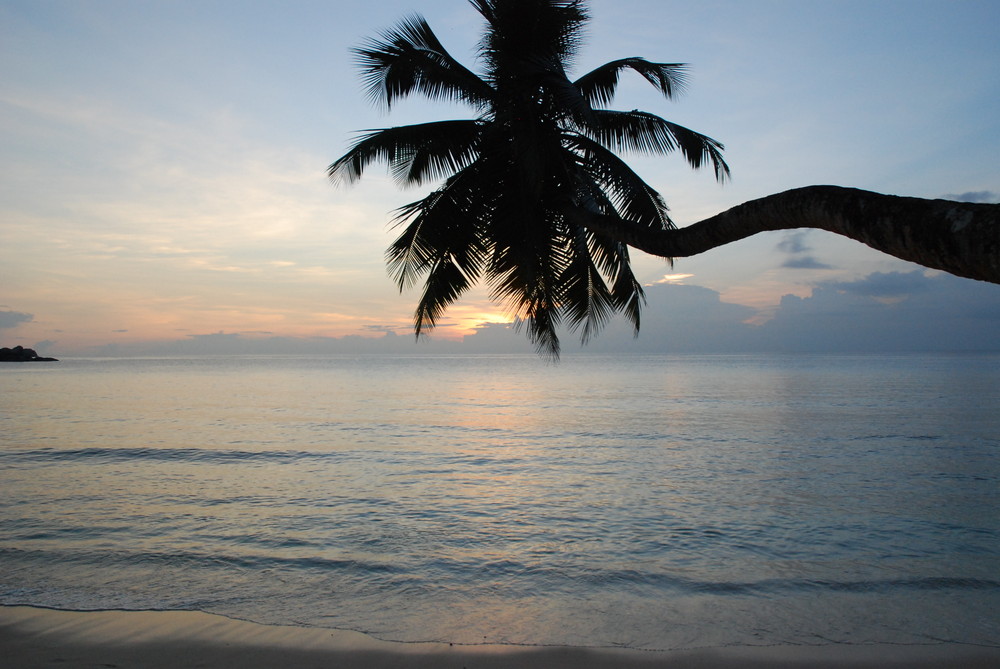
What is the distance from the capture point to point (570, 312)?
11289 mm

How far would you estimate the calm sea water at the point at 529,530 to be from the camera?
Answer: 6.65 m

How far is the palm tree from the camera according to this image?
9.12 m

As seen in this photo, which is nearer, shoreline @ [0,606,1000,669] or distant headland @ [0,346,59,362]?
shoreline @ [0,606,1000,669]

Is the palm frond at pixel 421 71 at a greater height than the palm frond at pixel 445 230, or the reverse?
the palm frond at pixel 421 71

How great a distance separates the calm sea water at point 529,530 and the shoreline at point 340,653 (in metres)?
0.27

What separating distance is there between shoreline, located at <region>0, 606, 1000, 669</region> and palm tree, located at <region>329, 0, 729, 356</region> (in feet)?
17.4

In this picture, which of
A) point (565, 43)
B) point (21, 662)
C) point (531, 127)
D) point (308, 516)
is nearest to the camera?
point (21, 662)

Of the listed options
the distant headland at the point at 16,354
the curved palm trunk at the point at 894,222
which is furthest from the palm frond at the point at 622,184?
the distant headland at the point at 16,354

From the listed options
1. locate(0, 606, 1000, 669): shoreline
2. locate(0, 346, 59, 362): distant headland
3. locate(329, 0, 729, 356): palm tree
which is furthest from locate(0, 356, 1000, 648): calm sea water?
locate(0, 346, 59, 362): distant headland

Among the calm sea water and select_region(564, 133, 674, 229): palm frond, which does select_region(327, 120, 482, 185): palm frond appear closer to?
select_region(564, 133, 674, 229): palm frond

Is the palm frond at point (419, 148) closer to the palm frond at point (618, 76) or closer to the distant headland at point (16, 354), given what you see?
the palm frond at point (618, 76)

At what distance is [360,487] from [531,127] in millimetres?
8749

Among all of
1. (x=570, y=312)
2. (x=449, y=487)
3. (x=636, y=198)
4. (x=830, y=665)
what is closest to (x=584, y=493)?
(x=449, y=487)

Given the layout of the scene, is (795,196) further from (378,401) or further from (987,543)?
(378,401)
